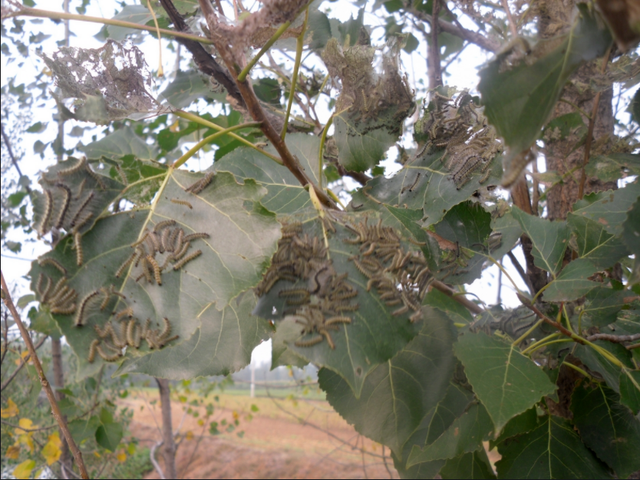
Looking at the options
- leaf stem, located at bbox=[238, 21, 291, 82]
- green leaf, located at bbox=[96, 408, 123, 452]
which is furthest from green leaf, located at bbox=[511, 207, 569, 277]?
green leaf, located at bbox=[96, 408, 123, 452]

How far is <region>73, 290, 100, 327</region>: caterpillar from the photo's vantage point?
2.00 feet

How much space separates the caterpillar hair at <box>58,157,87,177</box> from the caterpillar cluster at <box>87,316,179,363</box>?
24cm

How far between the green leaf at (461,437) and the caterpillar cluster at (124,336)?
28.2 inches

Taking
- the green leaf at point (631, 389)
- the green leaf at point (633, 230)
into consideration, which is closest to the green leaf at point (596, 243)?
the green leaf at point (631, 389)

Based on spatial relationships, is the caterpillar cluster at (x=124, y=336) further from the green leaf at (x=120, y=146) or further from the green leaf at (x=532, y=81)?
the green leaf at (x=120, y=146)

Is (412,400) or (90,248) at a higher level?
(90,248)

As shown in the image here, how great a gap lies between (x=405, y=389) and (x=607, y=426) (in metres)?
0.59

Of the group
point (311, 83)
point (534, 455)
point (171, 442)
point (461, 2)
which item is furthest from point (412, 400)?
point (171, 442)

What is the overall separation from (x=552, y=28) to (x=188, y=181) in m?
1.12

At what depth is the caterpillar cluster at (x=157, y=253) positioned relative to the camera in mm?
656

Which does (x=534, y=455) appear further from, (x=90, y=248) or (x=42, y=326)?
(x=42, y=326)

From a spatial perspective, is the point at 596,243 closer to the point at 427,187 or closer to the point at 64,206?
the point at 427,187

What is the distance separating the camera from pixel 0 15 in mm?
602

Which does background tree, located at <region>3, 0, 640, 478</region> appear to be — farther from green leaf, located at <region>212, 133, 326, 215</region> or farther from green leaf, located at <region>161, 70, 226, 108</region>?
green leaf, located at <region>161, 70, 226, 108</region>
